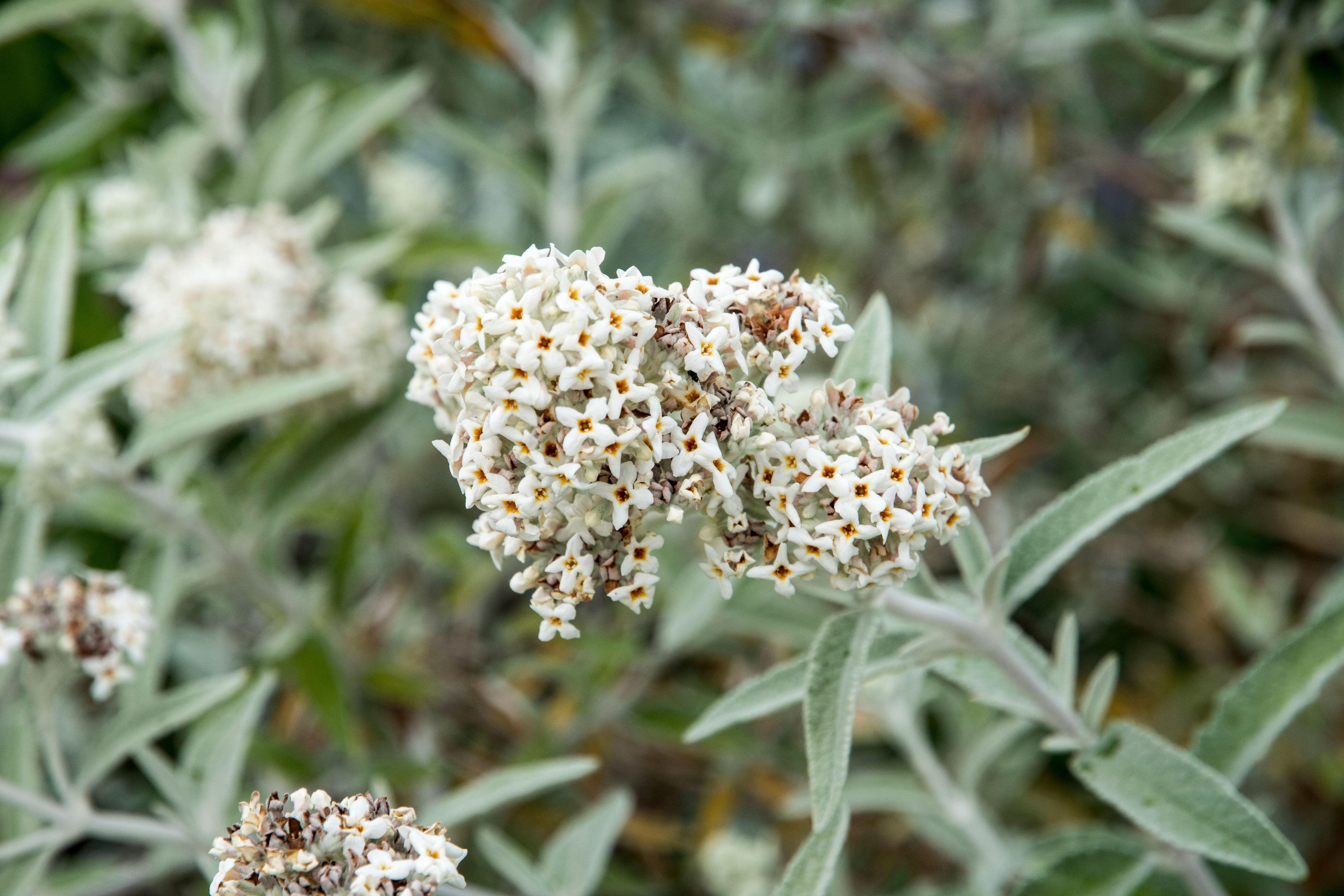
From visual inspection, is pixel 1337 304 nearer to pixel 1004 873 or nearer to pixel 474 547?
pixel 1004 873

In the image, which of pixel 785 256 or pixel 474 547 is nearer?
pixel 474 547

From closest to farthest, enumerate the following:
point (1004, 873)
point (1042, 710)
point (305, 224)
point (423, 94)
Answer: point (1042, 710), point (1004, 873), point (305, 224), point (423, 94)

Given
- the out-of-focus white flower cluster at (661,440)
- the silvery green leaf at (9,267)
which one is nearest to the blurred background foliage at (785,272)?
the silvery green leaf at (9,267)

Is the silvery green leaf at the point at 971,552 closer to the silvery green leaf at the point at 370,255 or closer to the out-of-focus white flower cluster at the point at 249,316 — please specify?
the out-of-focus white flower cluster at the point at 249,316

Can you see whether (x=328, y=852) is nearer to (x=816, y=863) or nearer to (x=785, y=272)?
(x=816, y=863)

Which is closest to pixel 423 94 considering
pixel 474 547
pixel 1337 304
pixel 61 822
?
pixel 474 547
